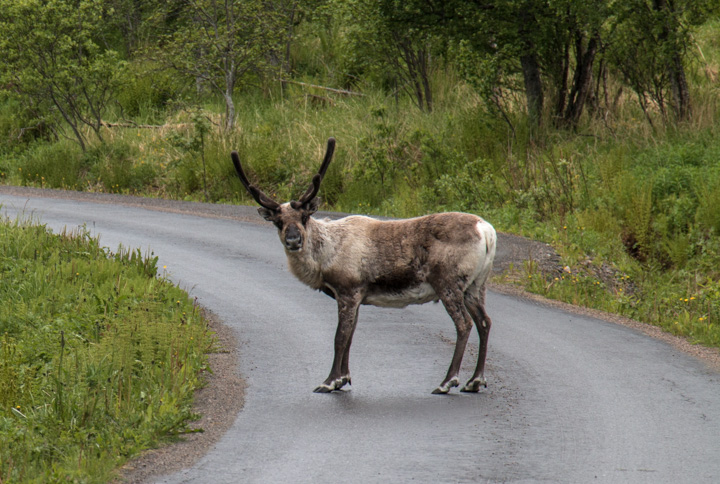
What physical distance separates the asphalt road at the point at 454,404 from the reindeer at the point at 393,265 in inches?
21.3

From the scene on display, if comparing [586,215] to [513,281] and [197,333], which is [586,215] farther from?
[197,333]

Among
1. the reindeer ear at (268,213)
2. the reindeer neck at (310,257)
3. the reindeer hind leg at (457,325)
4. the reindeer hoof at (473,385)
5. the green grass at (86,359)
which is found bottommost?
the green grass at (86,359)

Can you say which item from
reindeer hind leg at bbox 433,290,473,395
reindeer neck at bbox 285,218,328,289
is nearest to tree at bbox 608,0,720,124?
reindeer hind leg at bbox 433,290,473,395

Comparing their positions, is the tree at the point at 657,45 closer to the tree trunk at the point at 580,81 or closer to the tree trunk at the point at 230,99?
the tree trunk at the point at 580,81

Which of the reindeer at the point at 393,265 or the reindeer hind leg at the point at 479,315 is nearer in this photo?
the reindeer at the point at 393,265

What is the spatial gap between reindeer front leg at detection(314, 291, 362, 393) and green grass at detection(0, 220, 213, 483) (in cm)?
125

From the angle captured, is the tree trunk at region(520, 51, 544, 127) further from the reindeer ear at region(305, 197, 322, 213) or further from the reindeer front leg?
the reindeer front leg

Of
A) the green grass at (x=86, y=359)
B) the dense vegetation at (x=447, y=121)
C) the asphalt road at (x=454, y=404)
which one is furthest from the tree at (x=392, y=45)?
the green grass at (x=86, y=359)

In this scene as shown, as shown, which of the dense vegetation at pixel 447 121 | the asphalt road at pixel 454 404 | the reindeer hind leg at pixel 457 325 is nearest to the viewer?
the asphalt road at pixel 454 404

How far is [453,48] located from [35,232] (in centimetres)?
1162

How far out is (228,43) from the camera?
82.0 ft

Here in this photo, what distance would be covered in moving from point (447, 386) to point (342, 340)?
104cm

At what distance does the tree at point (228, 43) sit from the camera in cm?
2495

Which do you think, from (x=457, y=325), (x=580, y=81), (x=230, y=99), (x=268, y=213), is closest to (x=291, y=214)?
(x=268, y=213)
